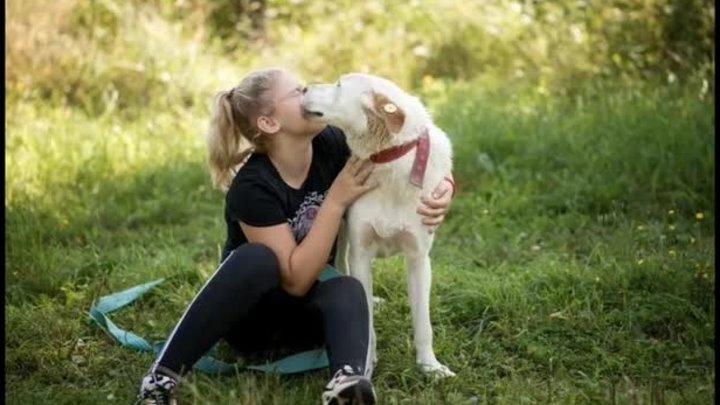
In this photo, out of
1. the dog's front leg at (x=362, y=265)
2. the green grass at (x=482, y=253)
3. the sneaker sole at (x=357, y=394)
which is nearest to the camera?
the sneaker sole at (x=357, y=394)

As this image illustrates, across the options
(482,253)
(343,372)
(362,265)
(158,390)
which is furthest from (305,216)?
(482,253)

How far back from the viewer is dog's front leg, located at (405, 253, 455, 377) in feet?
11.2

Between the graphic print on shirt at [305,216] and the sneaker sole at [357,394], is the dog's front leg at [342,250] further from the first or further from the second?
the sneaker sole at [357,394]

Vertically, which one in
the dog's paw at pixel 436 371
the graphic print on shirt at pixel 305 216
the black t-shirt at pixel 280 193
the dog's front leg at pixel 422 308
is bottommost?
the dog's paw at pixel 436 371

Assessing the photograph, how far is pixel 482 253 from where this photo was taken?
4805 mm

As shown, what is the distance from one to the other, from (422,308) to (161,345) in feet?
3.17

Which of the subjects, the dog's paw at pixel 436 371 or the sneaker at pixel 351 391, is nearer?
the sneaker at pixel 351 391

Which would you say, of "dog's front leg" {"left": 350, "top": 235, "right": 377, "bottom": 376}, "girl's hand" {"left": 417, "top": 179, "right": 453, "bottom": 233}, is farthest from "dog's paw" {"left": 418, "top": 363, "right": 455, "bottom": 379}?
"girl's hand" {"left": 417, "top": 179, "right": 453, "bottom": 233}

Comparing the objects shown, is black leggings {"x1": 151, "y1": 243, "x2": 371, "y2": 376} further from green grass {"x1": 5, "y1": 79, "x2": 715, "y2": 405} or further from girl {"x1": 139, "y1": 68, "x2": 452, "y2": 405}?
green grass {"x1": 5, "y1": 79, "x2": 715, "y2": 405}

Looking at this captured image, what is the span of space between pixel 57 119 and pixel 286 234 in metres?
3.98

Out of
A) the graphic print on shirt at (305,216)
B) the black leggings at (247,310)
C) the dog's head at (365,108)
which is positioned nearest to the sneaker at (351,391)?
the black leggings at (247,310)

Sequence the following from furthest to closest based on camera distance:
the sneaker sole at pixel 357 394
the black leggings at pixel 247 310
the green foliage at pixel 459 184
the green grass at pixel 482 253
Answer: the green foliage at pixel 459 184
the green grass at pixel 482 253
the black leggings at pixel 247 310
the sneaker sole at pixel 357 394

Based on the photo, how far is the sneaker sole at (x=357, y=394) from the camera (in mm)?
2936

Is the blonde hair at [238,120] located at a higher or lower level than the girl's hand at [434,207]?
higher
